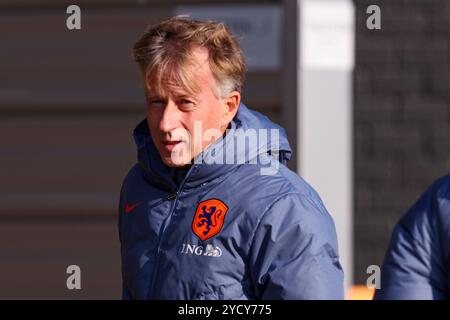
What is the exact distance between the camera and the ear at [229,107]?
9.41ft

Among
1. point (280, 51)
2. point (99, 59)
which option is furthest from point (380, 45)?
point (99, 59)

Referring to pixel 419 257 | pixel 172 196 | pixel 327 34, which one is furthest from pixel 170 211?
pixel 327 34

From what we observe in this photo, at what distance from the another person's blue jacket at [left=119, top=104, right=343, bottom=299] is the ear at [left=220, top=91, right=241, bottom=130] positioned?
0.10 ft

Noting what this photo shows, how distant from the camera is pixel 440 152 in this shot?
15.8 ft

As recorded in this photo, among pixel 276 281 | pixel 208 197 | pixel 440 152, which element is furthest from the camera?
pixel 440 152

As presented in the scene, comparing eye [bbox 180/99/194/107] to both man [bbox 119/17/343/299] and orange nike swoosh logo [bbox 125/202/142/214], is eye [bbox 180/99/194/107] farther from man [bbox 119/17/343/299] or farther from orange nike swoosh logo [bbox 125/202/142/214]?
orange nike swoosh logo [bbox 125/202/142/214]

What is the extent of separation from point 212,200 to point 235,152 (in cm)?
13

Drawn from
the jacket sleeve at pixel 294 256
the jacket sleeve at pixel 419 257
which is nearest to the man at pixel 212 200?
the jacket sleeve at pixel 294 256

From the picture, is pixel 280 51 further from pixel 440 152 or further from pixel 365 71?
pixel 440 152

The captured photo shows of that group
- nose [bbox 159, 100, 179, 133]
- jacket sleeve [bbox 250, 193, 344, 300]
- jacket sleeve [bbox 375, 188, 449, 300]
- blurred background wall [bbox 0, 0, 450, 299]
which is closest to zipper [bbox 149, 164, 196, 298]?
nose [bbox 159, 100, 179, 133]

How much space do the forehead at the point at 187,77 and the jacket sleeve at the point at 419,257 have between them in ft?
1.99

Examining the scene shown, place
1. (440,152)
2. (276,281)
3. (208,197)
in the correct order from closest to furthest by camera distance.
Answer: (276,281) < (208,197) < (440,152)

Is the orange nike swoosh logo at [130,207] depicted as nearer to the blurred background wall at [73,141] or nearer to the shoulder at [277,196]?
the shoulder at [277,196]
